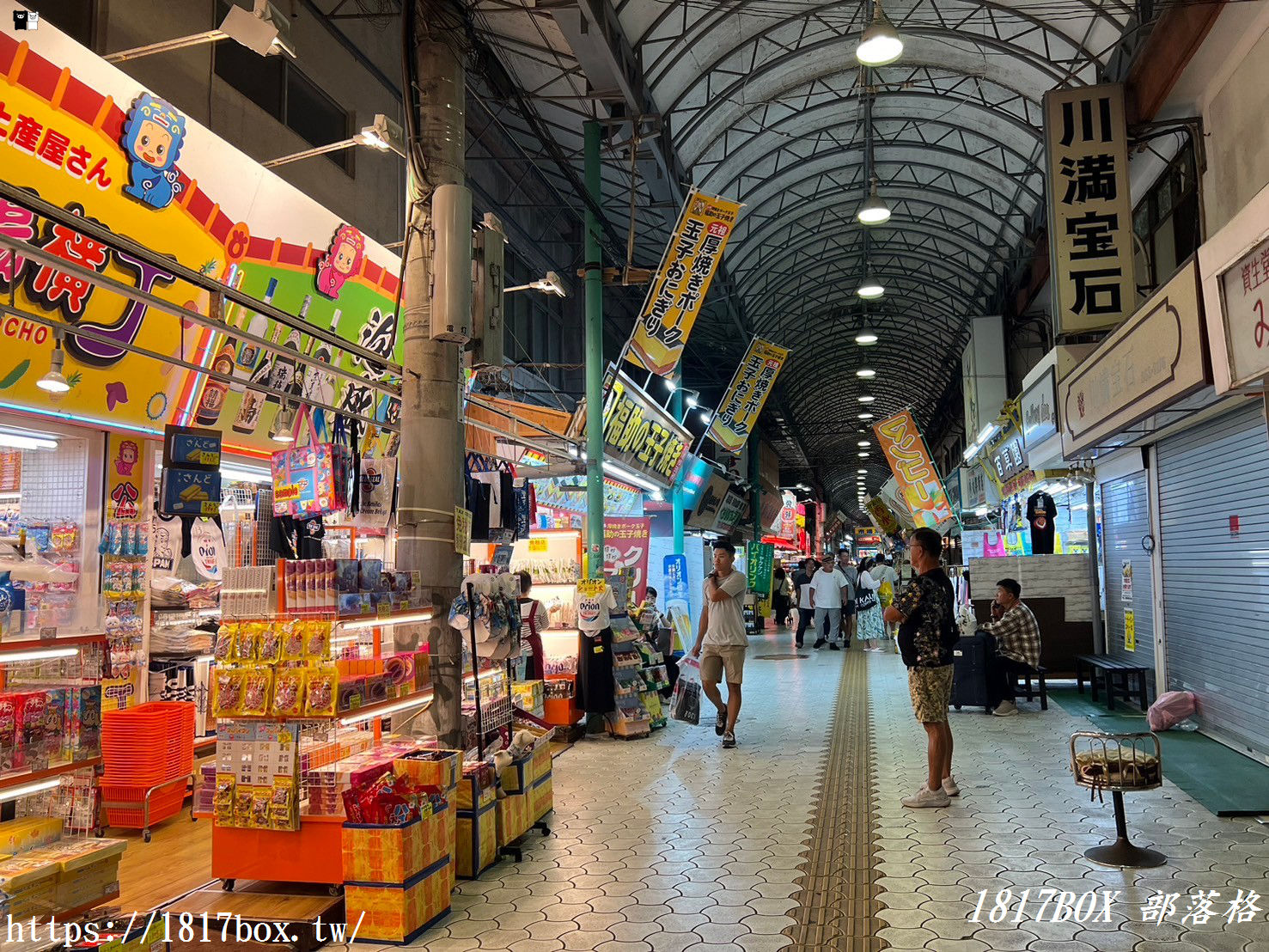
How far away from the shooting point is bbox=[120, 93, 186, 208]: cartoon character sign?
215 inches

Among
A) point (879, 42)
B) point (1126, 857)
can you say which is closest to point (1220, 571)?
point (1126, 857)

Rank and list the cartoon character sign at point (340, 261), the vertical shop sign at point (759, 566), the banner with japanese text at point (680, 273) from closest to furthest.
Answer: the cartoon character sign at point (340, 261)
the banner with japanese text at point (680, 273)
the vertical shop sign at point (759, 566)

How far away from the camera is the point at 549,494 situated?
13000 millimetres

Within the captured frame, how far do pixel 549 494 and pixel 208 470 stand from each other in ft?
23.4

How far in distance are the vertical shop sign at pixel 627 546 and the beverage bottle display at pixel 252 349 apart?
18.2 ft

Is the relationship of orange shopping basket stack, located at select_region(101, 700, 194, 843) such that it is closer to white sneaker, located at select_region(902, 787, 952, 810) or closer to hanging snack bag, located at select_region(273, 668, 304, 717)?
hanging snack bag, located at select_region(273, 668, 304, 717)

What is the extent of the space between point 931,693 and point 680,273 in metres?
6.16

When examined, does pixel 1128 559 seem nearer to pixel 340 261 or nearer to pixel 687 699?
pixel 687 699

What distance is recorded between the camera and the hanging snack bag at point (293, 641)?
439cm

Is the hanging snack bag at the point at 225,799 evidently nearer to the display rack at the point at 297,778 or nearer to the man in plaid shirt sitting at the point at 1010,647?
the display rack at the point at 297,778

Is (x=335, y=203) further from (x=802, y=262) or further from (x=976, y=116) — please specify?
(x=802, y=262)

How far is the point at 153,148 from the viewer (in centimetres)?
562

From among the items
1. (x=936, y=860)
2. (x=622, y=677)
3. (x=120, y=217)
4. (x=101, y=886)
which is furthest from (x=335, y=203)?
(x=936, y=860)

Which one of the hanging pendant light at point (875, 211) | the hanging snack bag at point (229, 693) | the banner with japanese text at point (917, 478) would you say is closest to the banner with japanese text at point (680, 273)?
the hanging pendant light at point (875, 211)
